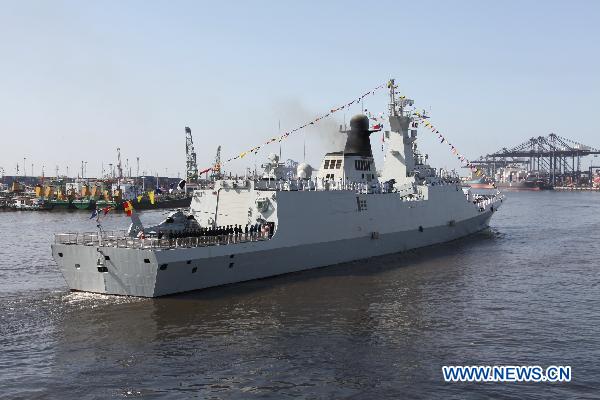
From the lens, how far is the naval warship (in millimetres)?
21328

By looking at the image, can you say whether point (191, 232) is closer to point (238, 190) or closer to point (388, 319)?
point (238, 190)

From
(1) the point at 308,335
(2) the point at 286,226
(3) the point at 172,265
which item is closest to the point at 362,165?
(2) the point at 286,226

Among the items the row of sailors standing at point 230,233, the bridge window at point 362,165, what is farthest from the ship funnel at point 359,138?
the row of sailors standing at point 230,233

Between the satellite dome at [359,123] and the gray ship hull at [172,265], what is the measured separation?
11.2m

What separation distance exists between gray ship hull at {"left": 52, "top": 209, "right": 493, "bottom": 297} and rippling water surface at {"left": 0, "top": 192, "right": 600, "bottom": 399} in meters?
0.56

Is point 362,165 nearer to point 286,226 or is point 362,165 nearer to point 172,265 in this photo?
point 286,226

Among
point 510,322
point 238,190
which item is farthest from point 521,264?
point 238,190

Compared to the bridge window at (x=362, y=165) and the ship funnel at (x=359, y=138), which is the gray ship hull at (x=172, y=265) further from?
the ship funnel at (x=359, y=138)

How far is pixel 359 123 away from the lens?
35875 millimetres

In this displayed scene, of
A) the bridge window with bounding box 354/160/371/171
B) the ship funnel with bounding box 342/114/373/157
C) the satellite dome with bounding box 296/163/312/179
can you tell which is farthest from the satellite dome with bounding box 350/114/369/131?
the satellite dome with bounding box 296/163/312/179

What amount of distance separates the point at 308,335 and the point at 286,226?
30.9 ft

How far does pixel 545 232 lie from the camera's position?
47750 millimetres

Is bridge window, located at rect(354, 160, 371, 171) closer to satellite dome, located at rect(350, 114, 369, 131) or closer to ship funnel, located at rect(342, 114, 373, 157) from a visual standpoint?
ship funnel, located at rect(342, 114, 373, 157)

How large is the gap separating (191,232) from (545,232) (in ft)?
116
